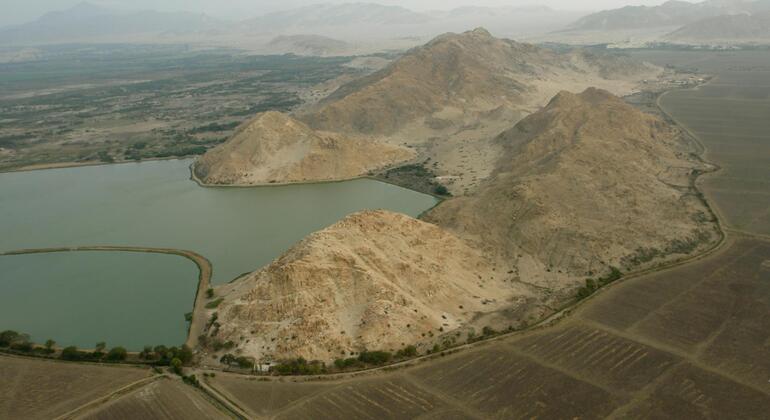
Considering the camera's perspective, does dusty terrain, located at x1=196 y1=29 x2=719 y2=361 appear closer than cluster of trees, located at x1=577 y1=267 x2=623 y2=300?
Yes

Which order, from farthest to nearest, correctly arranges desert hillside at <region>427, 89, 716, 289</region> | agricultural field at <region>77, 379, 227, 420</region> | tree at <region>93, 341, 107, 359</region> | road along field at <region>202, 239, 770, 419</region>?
1. desert hillside at <region>427, 89, 716, 289</region>
2. tree at <region>93, 341, 107, 359</region>
3. agricultural field at <region>77, 379, 227, 420</region>
4. road along field at <region>202, 239, 770, 419</region>

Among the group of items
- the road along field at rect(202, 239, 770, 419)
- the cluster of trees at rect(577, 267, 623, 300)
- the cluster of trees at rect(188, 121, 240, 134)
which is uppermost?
the cluster of trees at rect(188, 121, 240, 134)

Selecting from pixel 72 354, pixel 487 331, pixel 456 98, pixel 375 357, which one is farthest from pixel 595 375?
pixel 456 98

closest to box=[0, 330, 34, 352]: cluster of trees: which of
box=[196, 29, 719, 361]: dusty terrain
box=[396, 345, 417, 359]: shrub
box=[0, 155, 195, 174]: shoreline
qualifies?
box=[196, 29, 719, 361]: dusty terrain

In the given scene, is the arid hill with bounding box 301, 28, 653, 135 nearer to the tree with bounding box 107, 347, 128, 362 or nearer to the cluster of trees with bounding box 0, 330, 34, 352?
the cluster of trees with bounding box 0, 330, 34, 352

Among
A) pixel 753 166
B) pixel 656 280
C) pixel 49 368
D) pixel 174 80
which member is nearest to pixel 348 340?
pixel 49 368

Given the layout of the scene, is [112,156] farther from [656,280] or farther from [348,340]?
[656,280]

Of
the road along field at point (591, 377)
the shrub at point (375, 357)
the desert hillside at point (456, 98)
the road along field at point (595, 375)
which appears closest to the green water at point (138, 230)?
the shrub at point (375, 357)
